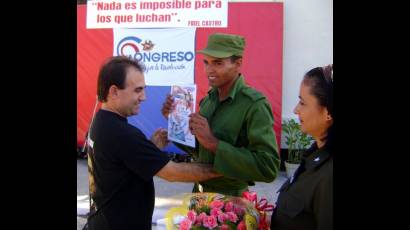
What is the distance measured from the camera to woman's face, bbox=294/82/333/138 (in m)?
2.00

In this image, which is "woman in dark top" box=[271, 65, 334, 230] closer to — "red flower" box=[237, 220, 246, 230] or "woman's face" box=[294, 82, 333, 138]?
"woman's face" box=[294, 82, 333, 138]

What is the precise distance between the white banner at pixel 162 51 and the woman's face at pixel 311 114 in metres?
0.52

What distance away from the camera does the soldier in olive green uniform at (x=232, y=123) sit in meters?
2.08

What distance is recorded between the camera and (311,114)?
6.63ft

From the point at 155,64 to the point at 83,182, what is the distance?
0.76 metres

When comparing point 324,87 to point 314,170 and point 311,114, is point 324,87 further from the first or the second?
point 314,170

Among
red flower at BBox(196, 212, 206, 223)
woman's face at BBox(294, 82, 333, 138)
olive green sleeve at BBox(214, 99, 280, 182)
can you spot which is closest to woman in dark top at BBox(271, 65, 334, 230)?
woman's face at BBox(294, 82, 333, 138)

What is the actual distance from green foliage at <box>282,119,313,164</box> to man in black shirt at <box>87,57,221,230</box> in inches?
15.1

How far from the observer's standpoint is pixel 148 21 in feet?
7.27

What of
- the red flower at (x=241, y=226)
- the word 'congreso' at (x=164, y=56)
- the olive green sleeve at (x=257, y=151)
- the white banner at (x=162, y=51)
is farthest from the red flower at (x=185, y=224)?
the word 'congreso' at (x=164, y=56)

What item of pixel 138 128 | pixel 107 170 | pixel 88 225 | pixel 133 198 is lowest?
pixel 88 225

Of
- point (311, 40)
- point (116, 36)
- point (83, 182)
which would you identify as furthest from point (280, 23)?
point (83, 182)

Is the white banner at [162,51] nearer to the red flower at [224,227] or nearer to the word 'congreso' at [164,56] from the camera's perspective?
the word 'congreso' at [164,56]

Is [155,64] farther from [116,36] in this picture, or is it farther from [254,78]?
[254,78]
